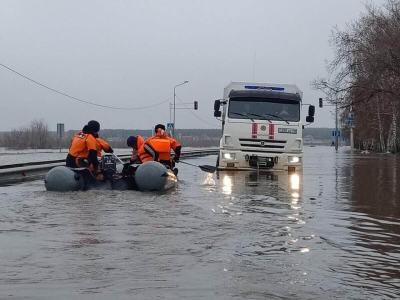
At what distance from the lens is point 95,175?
46.7 feet

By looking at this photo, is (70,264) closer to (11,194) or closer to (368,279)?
(368,279)

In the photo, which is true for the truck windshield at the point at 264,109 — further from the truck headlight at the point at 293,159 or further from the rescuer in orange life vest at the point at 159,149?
the rescuer in orange life vest at the point at 159,149

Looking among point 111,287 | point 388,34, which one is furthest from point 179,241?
point 388,34

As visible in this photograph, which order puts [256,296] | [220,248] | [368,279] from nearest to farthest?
[256,296], [368,279], [220,248]

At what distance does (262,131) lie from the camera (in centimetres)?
2120

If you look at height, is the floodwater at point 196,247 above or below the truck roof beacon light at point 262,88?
below

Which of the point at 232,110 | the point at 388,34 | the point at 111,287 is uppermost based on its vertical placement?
the point at 388,34

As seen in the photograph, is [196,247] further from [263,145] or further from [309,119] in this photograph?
[309,119]

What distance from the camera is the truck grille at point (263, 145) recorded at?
21281mm

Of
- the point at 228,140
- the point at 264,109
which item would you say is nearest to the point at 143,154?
the point at 228,140

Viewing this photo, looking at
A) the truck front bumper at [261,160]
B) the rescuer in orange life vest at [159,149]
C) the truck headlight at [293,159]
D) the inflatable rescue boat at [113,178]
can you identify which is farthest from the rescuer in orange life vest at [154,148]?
the truck headlight at [293,159]

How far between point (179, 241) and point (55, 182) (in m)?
6.41

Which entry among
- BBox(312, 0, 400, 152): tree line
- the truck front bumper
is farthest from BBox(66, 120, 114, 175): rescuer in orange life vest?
BBox(312, 0, 400, 152): tree line

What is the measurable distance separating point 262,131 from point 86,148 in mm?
8398
